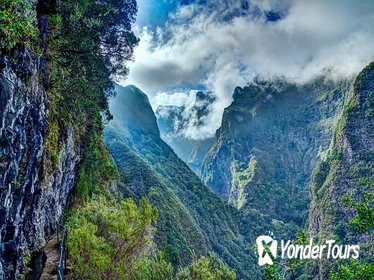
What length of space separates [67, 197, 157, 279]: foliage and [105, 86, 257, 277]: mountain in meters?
36.6

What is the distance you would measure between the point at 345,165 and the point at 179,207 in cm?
9178

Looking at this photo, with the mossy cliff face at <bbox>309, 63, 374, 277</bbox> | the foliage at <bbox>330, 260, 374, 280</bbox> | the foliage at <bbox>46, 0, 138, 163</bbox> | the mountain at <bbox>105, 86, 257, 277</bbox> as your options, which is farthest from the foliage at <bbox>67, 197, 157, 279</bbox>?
the mossy cliff face at <bbox>309, 63, 374, 277</bbox>

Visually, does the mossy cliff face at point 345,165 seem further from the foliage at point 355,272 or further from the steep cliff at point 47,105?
the foliage at point 355,272

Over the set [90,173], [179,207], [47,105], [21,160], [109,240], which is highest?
[179,207]

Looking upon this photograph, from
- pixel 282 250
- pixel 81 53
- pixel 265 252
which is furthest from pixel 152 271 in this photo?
pixel 81 53

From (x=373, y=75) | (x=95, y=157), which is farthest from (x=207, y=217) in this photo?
(x=95, y=157)

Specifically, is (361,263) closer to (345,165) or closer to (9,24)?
(9,24)

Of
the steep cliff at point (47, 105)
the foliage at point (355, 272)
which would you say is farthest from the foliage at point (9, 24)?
the foliage at point (355, 272)

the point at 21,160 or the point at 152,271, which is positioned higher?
the point at 21,160

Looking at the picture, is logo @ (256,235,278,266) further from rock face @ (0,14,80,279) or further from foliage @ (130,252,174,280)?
foliage @ (130,252,174,280)

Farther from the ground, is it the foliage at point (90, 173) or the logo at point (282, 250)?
the foliage at point (90, 173)

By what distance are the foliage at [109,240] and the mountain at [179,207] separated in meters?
36.6

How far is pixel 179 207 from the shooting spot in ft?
370

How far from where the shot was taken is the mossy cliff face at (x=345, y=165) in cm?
14800
